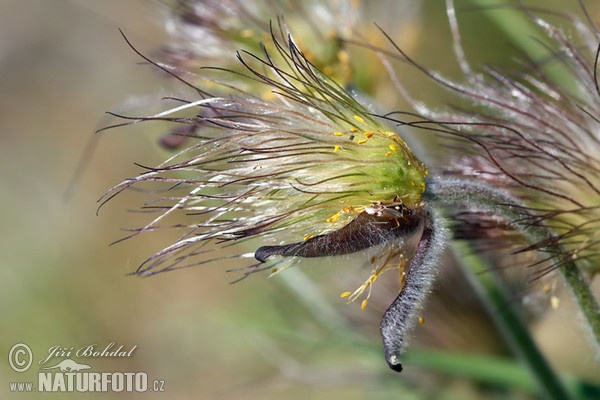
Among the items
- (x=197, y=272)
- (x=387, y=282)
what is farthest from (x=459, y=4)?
(x=197, y=272)

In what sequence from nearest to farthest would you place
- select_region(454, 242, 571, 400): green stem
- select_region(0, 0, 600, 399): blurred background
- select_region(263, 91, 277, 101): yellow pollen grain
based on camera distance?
1. select_region(263, 91, 277, 101): yellow pollen grain
2. select_region(454, 242, 571, 400): green stem
3. select_region(0, 0, 600, 399): blurred background

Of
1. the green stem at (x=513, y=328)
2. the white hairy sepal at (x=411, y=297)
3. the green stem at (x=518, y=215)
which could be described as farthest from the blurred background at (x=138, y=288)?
the white hairy sepal at (x=411, y=297)

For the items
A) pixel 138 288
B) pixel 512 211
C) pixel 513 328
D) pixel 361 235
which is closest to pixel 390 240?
pixel 361 235

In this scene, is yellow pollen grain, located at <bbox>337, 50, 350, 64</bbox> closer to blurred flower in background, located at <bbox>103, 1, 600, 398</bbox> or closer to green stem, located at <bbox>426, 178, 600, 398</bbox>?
blurred flower in background, located at <bbox>103, 1, 600, 398</bbox>

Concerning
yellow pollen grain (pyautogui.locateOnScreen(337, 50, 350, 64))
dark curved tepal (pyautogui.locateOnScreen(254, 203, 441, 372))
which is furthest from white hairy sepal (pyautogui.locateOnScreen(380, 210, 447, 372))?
yellow pollen grain (pyautogui.locateOnScreen(337, 50, 350, 64))

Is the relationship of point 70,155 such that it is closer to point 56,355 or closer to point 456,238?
point 56,355

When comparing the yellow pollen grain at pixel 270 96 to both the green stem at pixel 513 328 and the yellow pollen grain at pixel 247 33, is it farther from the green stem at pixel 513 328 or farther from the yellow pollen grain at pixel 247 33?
the green stem at pixel 513 328
